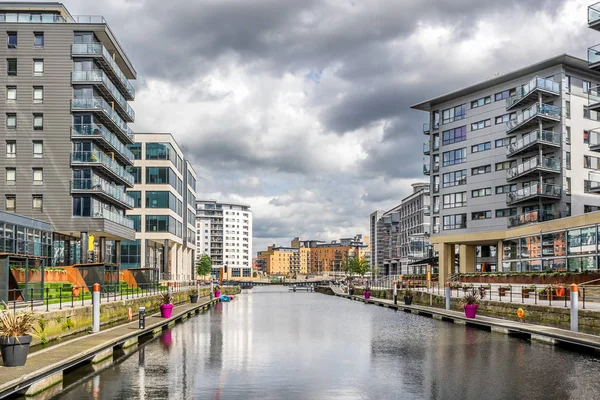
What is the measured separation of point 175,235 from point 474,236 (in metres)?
47.5

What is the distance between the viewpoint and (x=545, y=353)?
23641 mm

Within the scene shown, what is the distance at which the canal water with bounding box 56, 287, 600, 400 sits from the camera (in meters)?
16.2

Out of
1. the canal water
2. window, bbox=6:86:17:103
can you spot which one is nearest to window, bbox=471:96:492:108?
window, bbox=6:86:17:103

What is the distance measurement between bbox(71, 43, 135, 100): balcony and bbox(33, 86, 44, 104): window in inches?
192

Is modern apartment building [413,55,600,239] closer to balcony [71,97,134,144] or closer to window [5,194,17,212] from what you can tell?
balcony [71,97,134,144]

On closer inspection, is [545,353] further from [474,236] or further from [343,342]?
[474,236]

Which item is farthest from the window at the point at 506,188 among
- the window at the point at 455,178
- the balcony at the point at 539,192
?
the window at the point at 455,178

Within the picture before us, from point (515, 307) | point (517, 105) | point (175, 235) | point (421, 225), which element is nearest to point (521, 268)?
point (517, 105)

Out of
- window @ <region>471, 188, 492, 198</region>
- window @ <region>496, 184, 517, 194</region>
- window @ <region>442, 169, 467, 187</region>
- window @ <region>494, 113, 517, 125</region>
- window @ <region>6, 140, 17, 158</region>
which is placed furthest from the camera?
window @ <region>442, 169, 467, 187</region>

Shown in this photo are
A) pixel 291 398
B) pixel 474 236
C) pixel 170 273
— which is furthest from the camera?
pixel 170 273

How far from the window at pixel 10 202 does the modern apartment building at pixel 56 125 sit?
0.09 metres

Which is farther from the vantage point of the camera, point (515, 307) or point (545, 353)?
point (515, 307)

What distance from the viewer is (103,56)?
224 ft

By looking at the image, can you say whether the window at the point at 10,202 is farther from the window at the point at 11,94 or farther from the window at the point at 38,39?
the window at the point at 38,39
